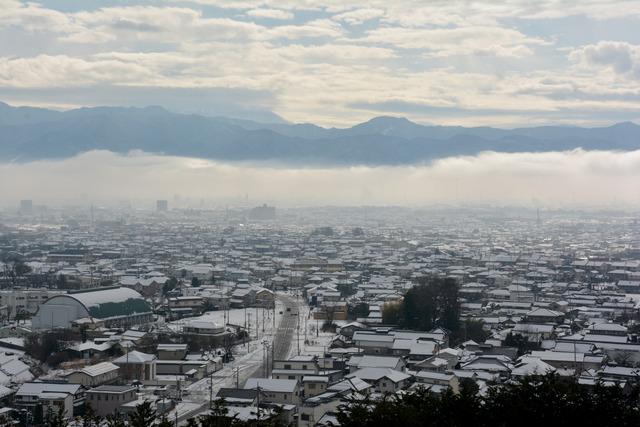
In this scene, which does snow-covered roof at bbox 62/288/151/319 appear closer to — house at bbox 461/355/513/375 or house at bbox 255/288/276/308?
house at bbox 255/288/276/308

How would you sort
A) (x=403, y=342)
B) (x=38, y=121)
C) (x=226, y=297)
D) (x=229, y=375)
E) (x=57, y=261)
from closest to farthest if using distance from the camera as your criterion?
(x=229, y=375) < (x=403, y=342) < (x=226, y=297) < (x=57, y=261) < (x=38, y=121)

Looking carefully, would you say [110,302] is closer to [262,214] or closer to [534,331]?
[534,331]

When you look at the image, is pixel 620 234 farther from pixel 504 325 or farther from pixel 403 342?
pixel 403 342

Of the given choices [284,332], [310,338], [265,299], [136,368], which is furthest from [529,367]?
[265,299]

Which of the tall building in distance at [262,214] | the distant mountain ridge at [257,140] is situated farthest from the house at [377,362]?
the distant mountain ridge at [257,140]

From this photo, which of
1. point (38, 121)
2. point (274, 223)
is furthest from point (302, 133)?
point (274, 223)

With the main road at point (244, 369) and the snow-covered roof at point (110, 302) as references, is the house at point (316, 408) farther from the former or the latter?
the snow-covered roof at point (110, 302)
